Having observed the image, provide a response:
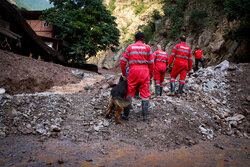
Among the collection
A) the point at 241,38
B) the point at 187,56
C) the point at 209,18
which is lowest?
the point at 187,56

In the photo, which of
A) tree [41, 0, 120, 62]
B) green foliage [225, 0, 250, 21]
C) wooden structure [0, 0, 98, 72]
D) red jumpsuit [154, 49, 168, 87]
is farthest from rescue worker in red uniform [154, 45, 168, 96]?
tree [41, 0, 120, 62]

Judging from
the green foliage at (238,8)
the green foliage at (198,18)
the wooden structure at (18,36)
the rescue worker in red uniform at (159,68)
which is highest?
the green foliage at (198,18)

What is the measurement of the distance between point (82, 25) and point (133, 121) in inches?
582

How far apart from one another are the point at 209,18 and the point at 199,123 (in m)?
14.7

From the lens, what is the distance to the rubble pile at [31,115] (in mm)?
2893

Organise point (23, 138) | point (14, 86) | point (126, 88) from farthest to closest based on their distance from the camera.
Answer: point (14, 86) < point (126, 88) < point (23, 138)

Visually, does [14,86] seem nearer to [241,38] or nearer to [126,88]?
[126,88]

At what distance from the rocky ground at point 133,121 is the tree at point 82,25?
1272 centimetres

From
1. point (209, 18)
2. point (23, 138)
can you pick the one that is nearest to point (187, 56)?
point (23, 138)

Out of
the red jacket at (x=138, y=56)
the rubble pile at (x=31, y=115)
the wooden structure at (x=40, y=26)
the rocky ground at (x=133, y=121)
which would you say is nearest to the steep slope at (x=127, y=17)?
the wooden structure at (x=40, y=26)

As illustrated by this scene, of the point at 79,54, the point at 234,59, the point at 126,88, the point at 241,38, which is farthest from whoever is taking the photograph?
the point at 79,54

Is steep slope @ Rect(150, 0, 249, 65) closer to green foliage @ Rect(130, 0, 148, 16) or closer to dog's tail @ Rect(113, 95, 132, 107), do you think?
dog's tail @ Rect(113, 95, 132, 107)

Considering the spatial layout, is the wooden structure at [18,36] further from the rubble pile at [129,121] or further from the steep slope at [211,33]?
the steep slope at [211,33]

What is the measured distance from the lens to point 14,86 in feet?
22.8
